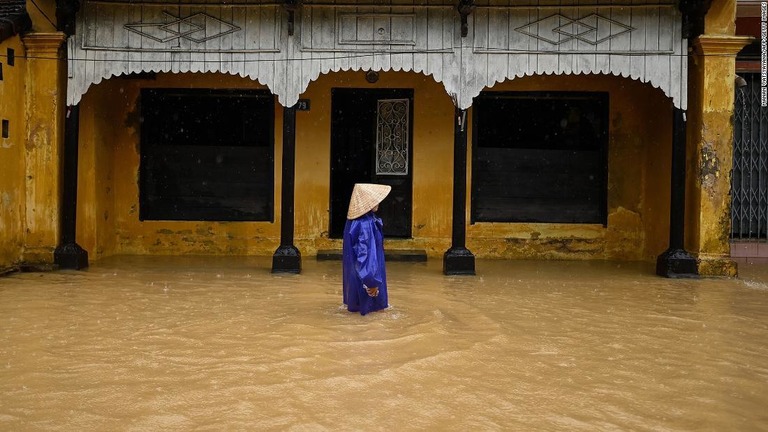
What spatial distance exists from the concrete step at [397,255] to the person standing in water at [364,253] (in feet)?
14.7

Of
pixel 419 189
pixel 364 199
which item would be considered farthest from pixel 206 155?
pixel 364 199

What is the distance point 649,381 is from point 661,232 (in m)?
6.89

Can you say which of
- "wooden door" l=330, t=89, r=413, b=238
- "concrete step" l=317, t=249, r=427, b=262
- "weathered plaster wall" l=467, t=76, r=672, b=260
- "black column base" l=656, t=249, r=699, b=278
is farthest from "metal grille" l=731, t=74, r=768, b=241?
"wooden door" l=330, t=89, r=413, b=238

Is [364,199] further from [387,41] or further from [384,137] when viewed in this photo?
[384,137]

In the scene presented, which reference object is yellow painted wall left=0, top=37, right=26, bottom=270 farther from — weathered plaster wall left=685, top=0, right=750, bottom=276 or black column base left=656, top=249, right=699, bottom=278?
weathered plaster wall left=685, top=0, right=750, bottom=276

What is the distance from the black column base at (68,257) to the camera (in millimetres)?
9758

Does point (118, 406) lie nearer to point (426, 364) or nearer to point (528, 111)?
point (426, 364)

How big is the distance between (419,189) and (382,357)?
6695 mm

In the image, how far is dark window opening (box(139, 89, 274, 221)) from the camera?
11.8m

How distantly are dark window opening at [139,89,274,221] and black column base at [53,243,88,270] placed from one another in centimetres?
195

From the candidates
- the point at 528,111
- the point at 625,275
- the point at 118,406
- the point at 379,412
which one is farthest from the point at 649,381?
the point at 528,111

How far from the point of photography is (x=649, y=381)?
4664mm

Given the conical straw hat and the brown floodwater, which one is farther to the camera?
the conical straw hat

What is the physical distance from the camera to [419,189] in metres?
11.7
